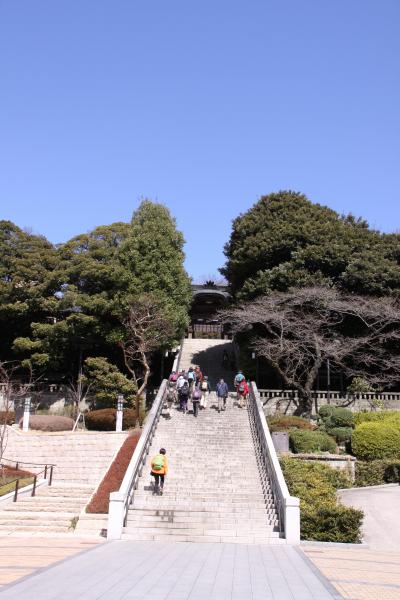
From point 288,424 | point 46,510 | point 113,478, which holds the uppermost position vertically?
point 288,424

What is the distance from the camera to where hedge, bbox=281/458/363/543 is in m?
13.4

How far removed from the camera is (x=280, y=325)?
2739cm

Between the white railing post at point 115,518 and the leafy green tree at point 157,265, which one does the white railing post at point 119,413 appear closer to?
the leafy green tree at point 157,265

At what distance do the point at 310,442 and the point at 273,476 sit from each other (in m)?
5.96

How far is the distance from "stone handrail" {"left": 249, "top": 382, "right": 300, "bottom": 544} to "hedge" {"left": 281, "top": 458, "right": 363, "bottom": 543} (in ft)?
1.97

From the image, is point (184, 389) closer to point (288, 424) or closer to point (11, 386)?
point (288, 424)

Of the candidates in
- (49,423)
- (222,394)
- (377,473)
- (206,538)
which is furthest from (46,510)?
(377,473)

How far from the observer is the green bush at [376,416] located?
24.2 meters

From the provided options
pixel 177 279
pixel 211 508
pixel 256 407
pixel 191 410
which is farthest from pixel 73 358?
pixel 211 508

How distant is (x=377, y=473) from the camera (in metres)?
20.5

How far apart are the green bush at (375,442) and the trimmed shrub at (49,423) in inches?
528

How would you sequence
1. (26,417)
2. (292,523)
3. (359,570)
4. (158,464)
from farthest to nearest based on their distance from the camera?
(26,417), (158,464), (292,523), (359,570)

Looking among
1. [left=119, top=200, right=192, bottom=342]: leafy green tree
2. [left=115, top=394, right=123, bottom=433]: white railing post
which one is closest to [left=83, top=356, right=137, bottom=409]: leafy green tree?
[left=115, top=394, right=123, bottom=433]: white railing post

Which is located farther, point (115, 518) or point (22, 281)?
point (22, 281)
